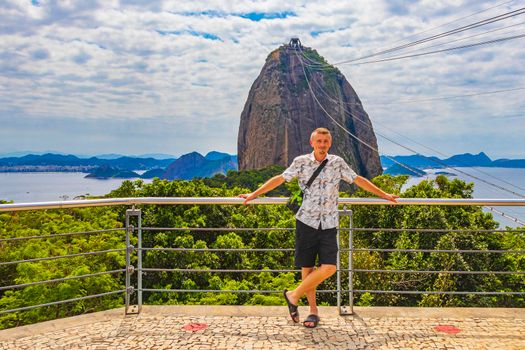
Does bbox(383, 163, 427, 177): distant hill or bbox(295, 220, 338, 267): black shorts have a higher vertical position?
bbox(295, 220, 338, 267): black shorts

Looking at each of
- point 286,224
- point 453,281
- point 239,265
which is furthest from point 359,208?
point 239,265

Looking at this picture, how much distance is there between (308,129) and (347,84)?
23.0 meters

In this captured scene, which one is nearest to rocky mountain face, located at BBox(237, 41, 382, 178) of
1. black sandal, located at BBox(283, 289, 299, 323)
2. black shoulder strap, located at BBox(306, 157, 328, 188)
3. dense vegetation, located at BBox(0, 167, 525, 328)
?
dense vegetation, located at BBox(0, 167, 525, 328)

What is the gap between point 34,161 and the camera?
112000 millimetres

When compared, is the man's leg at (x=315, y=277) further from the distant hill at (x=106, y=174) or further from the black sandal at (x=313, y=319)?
the distant hill at (x=106, y=174)

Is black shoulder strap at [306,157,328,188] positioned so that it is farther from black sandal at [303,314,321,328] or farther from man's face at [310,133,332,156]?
black sandal at [303,314,321,328]

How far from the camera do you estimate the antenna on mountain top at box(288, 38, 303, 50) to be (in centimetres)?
10812

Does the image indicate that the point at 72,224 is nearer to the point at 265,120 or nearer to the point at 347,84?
the point at 265,120

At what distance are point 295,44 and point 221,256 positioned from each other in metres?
95.6

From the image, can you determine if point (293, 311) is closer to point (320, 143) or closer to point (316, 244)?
point (316, 244)

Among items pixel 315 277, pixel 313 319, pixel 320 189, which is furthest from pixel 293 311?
pixel 320 189

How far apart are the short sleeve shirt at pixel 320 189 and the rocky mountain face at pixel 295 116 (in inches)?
3397

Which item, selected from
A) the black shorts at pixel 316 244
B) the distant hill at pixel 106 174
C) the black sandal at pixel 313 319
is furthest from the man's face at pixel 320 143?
the distant hill at pixel 106 174

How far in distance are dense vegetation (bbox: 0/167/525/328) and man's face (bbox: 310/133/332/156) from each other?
10.4 meters
